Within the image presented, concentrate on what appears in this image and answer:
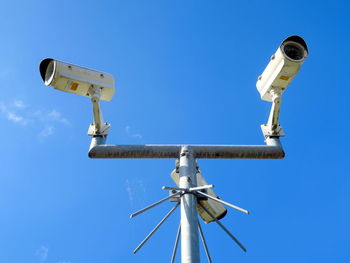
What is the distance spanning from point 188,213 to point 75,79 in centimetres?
288

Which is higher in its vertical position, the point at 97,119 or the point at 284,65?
the point at 284,65

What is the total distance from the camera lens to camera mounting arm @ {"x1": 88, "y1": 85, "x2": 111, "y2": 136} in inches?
119

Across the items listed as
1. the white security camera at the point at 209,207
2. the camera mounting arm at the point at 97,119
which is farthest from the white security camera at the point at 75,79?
the white security camera at the point at 209,207

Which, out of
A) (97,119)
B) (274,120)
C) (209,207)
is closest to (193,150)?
(209,207)

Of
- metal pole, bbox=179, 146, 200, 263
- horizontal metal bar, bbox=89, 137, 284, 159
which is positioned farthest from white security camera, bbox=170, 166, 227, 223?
metal pole, bbox=179, 146, 200, 263

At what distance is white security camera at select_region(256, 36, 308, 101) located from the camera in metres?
6.31

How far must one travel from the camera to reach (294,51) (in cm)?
657

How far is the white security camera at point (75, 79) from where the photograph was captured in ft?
21.2

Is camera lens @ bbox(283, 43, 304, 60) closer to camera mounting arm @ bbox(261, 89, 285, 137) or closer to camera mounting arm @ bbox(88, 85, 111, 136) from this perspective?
camera mounting arm @ bbox(261, 89, 285, 137)

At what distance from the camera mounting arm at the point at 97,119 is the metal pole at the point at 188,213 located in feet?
4.50

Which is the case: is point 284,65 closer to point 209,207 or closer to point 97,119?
point 209,207

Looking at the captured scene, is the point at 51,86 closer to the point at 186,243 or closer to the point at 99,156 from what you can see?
the point at 99,156

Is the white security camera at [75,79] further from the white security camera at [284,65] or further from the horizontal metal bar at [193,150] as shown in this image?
the white security camera at [284,65]

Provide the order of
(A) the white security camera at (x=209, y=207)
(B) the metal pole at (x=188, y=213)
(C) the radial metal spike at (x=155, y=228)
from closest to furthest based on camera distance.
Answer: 1. (B) the metal pole at (x=188, y=213)
2. (C) the radial metal spike at (x=155, y=228)
3. (A) the white security camera at (x=209, y=207)
